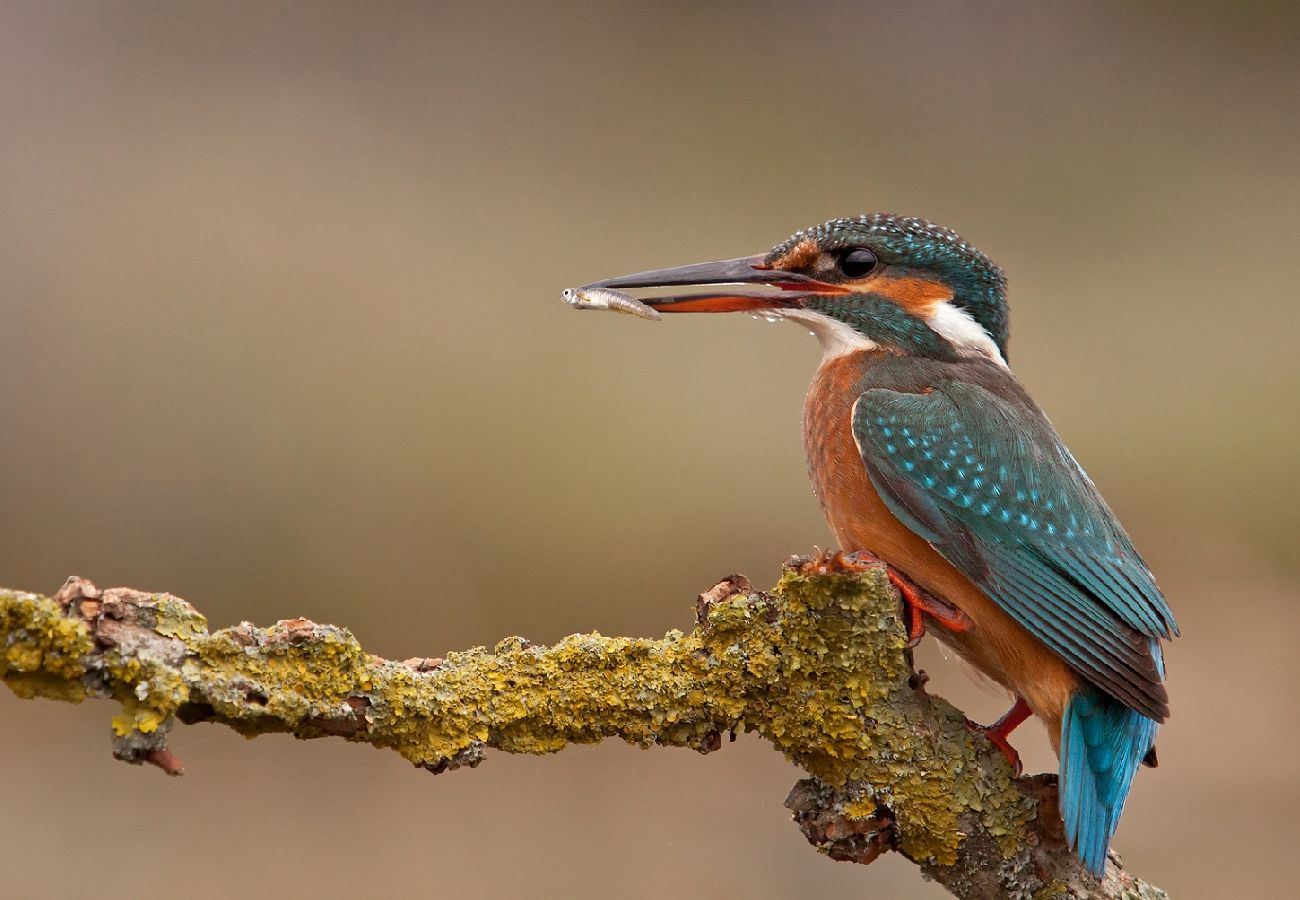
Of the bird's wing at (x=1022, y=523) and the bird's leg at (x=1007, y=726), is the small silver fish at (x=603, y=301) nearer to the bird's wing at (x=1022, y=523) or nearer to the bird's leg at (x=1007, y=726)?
the bird's wing at (x=1022, y=523)

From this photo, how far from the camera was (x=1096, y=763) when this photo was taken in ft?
7.25

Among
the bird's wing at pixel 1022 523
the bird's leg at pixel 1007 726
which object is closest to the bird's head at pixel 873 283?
the bird's wing at pixel 1022 523

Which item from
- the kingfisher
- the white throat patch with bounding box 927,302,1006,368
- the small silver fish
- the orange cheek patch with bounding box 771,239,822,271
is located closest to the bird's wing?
the kingfisher

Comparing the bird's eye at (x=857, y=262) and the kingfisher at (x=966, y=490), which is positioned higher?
the bird's eye at (x=857, y=262)

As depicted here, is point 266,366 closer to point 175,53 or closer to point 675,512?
point 675,512

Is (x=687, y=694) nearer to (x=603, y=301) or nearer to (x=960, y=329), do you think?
(x=603, y=301)

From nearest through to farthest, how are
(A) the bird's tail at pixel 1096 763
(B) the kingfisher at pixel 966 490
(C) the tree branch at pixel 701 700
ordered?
(C) the tree branch at pixel 701 700
(A) the bird's tail at pixel 1096 763
(B) the kingfisher at pixel 966 490

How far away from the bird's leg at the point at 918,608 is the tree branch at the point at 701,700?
0.82 ft

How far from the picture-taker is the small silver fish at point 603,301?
2.49 metres

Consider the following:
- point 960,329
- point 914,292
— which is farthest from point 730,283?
point 960,329

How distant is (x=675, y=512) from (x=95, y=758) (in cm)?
193

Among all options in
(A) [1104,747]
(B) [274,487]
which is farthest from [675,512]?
(A) [1104,747]

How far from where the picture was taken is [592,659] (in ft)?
6.45

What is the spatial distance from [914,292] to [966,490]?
0.52 m
